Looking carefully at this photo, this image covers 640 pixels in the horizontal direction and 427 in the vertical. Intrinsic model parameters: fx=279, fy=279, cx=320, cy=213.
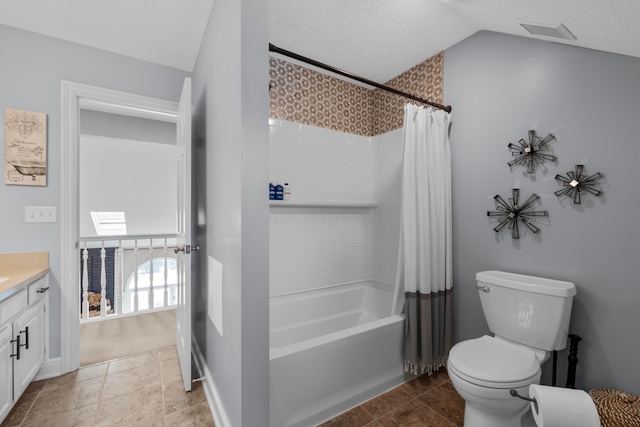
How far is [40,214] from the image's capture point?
1996mm

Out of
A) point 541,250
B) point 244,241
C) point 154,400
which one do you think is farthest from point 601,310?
point 154,400

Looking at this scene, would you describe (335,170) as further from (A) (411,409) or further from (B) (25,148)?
(B) (25,148)

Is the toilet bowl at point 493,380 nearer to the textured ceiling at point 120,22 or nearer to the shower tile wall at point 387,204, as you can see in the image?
the shower tile wall at point 387,204

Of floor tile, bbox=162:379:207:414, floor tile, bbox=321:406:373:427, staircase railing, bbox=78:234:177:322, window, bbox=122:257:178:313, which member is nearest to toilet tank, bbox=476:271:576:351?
floor tile, bbox=321:406:373:427

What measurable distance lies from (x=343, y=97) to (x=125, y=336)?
324 cm

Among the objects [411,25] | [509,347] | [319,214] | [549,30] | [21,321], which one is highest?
[411,25]

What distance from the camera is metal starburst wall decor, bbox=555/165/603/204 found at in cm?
157

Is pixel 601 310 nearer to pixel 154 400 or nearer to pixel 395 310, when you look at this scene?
pixel 395 310

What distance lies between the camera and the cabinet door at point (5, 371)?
4.67 ft

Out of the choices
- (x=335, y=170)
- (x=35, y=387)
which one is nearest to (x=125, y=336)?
(x=35, y=387)

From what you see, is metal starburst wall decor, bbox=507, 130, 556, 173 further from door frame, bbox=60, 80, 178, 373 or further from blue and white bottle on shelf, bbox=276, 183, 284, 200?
door frame, bbox=60, 80, 178, 373

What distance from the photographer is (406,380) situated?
203cm

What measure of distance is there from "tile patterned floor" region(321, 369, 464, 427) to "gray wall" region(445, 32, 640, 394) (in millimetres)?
524

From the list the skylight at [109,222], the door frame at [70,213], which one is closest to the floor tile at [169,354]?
the door frame at [70,213]
